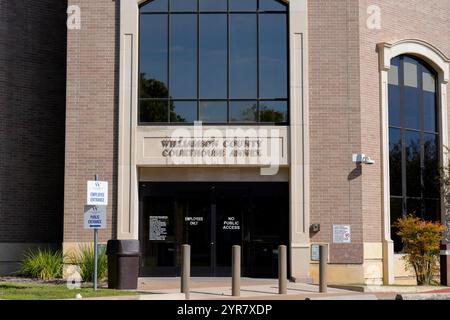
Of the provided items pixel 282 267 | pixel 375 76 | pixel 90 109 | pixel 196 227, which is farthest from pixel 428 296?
pixel 90 109

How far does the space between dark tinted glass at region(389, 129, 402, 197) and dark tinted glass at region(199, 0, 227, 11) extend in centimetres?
717

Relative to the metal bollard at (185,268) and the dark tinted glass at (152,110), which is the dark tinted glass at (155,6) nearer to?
the dark tinted glass at (152,110)

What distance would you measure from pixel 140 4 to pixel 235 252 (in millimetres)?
9302

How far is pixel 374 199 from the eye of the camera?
22312 millimetres

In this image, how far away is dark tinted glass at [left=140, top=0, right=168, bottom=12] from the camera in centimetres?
2203

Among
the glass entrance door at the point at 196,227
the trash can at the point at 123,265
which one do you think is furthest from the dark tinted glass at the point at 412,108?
the trash can at the point at 123,265

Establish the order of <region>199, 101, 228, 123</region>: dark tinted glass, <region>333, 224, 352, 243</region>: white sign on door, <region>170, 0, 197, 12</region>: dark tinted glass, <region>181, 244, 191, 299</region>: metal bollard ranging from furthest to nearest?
<region>170, 0, 197, 12</region>: dark tinted glass
<region>199, 101, 228, 123</region>: dark tinted glass
<region>333, 224, 352, 243</region>: white sign on door
<region>181, 244, 191, 299</region>: metal bollard

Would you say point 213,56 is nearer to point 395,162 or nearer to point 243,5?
point 243,5

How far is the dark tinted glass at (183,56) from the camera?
21.8 metres

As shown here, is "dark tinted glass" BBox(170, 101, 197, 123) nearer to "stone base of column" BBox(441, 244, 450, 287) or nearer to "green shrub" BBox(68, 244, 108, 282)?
"green shrub" BBox(68, 244, 108, 282)

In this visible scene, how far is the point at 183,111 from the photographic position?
21.7 metres

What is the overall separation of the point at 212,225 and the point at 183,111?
12.1ft

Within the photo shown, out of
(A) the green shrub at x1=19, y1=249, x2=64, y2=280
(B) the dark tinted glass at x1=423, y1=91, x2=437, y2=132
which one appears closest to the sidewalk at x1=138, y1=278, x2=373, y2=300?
(A) the green shrub at x1=19, y1=249, x2=64, y2=280

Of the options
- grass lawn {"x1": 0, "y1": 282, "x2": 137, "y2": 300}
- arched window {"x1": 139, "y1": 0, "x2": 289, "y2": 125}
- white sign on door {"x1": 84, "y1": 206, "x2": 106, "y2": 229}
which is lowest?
grass lawn {"x1": 0, "y1": 282, "x2": 137, "y2": 300}
